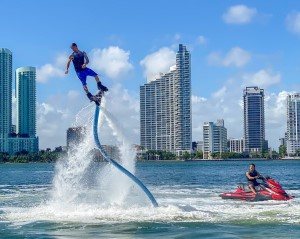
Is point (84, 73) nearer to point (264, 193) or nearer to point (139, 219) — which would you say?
point (139, 219)

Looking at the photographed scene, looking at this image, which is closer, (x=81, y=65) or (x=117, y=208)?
(x=81, y=65)

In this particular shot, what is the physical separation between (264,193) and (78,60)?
524 inches

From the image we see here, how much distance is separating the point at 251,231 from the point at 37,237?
6.74m

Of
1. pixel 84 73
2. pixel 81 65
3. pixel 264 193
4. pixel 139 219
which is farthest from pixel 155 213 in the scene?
pixel 264 193

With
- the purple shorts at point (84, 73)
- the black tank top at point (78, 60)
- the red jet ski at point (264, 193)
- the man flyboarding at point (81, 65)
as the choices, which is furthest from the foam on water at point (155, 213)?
the black tank top at point (78, 60)

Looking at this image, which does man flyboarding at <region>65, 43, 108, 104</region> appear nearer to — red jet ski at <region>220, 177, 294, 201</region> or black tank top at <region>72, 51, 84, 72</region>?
black tank top at <region>72, 51, 84, 72</region>

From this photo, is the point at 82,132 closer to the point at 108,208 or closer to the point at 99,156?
the point at 99,156

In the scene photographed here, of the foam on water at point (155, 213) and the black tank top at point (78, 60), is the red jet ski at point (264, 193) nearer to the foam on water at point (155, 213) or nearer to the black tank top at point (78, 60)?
the foam on water at point (155, 213)

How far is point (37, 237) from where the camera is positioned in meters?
18.4

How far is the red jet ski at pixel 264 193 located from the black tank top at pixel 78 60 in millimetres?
12800

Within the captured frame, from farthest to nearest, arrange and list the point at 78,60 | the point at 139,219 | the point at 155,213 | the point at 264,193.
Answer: the point at 264,193, the point at 155,213, the point at 139,219, the point at 78,60

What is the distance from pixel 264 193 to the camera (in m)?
29.7

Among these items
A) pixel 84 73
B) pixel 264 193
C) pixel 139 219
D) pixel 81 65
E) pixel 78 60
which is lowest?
pixel 139 219

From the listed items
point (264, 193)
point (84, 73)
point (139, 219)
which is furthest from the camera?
point (264, 193)
